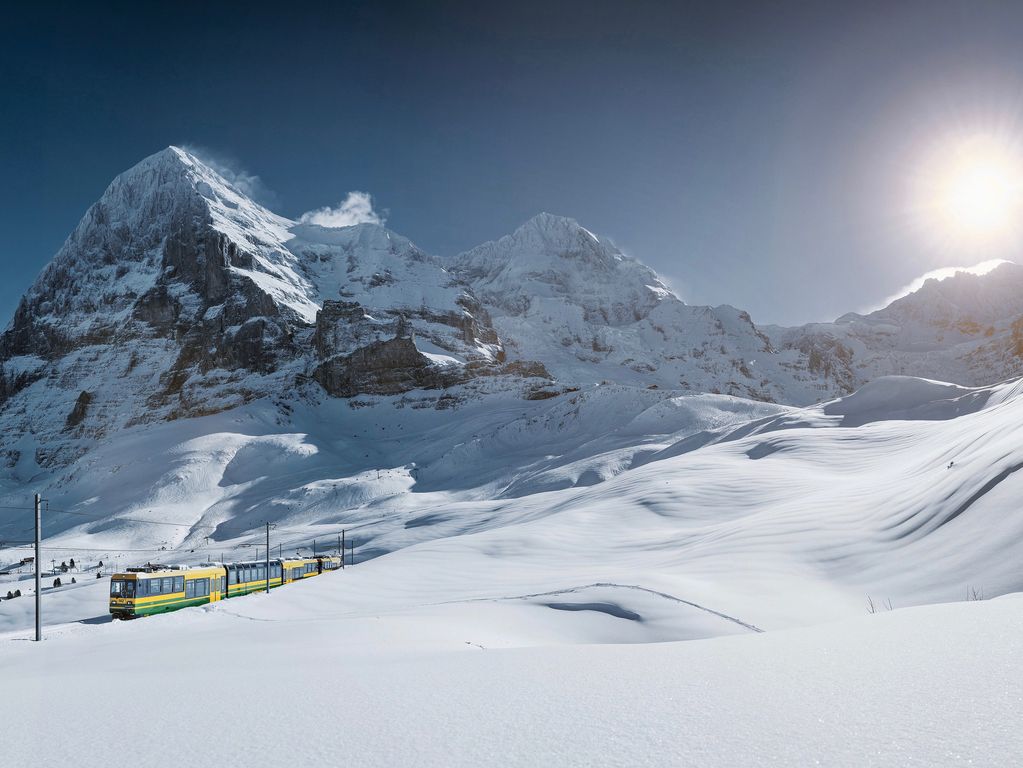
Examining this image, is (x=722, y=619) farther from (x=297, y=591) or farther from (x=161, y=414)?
(x=161, y=414)

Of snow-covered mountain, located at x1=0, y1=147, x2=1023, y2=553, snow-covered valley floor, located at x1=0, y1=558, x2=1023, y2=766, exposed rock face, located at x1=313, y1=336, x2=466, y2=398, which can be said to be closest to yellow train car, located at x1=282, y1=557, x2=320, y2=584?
snow-covered mountain, located at x1=0, y1=147, x2=1023, y2=553

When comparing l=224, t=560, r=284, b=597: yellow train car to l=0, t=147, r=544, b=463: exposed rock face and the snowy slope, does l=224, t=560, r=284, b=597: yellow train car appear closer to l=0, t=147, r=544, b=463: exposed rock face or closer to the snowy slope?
the snowy slope

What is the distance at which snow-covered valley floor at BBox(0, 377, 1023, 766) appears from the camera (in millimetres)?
3139

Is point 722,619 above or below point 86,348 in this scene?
below

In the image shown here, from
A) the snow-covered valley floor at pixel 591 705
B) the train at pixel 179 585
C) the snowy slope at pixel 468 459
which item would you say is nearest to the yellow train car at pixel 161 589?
the train at pixel 179 585

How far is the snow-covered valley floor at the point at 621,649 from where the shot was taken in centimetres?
314

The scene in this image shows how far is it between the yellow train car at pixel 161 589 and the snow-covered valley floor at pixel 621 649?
5.30 meters

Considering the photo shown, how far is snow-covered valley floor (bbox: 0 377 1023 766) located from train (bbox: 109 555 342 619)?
17.7ft

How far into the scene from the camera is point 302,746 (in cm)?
336

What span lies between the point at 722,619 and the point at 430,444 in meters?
110

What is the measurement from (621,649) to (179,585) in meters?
31.7

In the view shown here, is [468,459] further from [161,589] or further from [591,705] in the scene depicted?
[591,705]

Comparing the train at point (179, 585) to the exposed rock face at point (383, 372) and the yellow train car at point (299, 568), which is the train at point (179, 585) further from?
the exposed rock face at point (383, 372)

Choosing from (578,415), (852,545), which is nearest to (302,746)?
(852,545)
